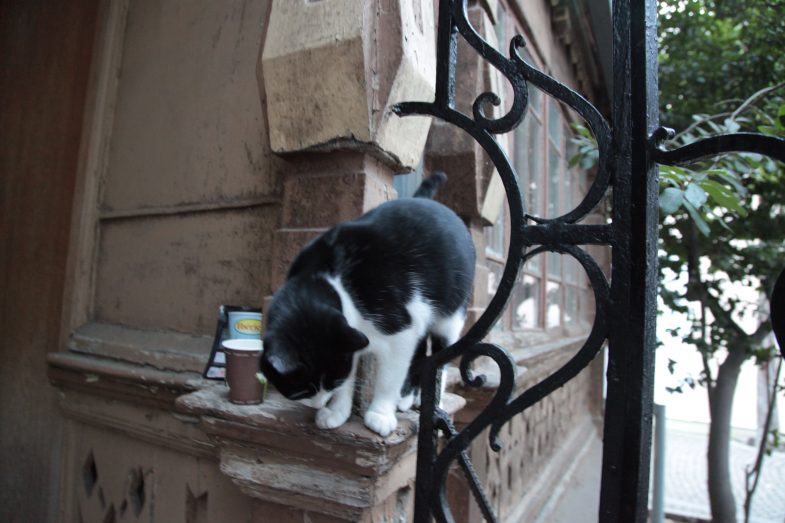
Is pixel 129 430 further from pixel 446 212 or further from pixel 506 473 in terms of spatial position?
pixel 506 473

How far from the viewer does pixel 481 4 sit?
7.04 feet

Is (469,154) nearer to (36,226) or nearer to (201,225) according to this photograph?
(201,225)

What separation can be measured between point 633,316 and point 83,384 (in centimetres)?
197

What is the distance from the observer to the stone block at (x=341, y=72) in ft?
4.23

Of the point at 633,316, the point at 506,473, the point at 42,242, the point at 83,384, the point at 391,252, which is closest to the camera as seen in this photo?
the point at 633,316

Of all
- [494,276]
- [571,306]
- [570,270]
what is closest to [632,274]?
[494,276]

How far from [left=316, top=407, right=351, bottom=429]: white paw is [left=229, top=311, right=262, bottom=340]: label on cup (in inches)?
18.7

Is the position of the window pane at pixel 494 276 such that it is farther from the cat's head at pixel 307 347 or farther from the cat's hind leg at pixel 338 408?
the cat's head at pixel 307 347

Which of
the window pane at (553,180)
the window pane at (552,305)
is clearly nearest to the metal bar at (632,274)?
the window pane at (552,305)

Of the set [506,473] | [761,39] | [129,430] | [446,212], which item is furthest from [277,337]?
[761,39]

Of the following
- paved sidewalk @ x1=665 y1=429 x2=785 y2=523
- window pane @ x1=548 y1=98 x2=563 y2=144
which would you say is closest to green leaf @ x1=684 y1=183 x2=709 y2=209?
window pane @ x1=548 y1=98 x2=563 y2=144

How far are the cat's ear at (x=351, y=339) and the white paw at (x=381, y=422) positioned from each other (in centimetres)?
18

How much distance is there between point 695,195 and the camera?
147 centimetres

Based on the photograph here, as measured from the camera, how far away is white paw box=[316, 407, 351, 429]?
104cm
